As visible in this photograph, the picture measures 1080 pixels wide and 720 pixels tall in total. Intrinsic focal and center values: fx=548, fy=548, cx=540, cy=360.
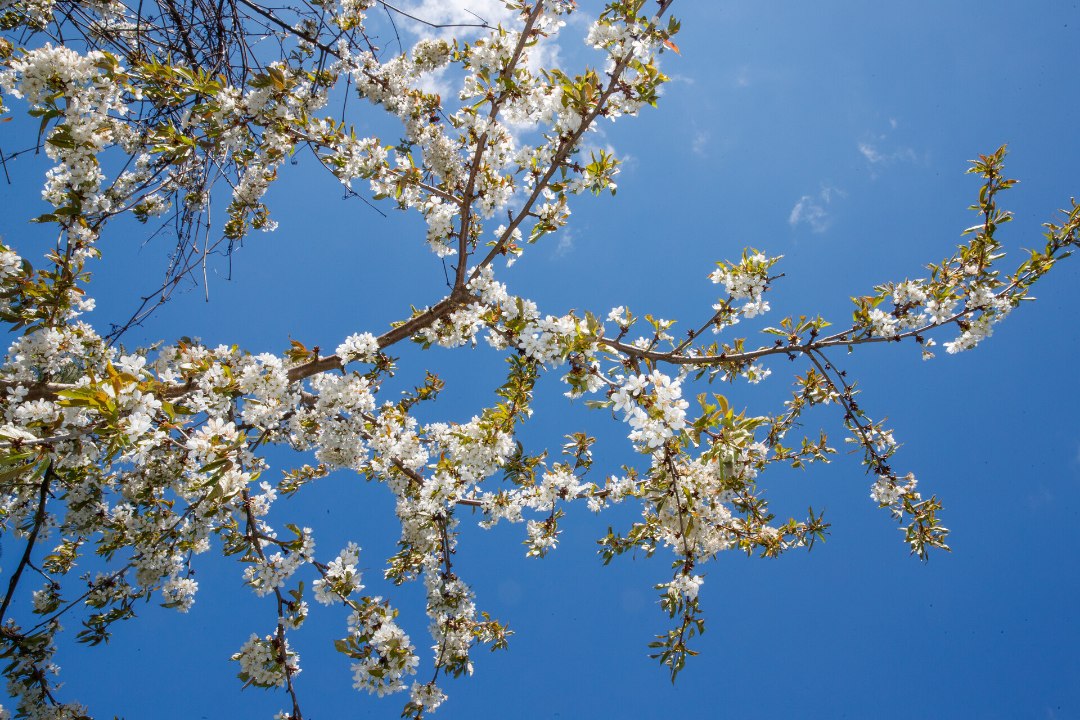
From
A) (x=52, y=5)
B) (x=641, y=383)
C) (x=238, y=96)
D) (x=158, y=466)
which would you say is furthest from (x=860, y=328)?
(x=52, y=5)

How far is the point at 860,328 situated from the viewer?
11.3 feet

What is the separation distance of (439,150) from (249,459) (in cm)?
269

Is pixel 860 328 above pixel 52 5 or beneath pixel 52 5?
beneath

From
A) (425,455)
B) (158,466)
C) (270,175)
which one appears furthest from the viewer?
(270,175)

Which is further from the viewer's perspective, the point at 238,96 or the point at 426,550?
the point at 426,550

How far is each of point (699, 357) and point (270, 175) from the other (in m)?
3.97

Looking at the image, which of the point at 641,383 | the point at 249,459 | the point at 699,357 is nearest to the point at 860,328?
the point at 699,357

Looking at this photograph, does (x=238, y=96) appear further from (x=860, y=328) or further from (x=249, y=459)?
(x=860, y=328)

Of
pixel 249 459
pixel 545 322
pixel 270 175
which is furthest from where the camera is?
pixel 270 175

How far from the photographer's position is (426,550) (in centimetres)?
488

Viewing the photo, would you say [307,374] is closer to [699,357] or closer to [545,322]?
[545,322]

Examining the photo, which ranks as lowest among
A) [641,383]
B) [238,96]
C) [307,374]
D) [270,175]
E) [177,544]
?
[641,383]

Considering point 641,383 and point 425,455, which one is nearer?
point 641,383

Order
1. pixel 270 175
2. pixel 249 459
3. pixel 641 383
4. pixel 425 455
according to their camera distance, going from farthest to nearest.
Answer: pixel 270 175, pixel 425 455, pixel 249 459, pixel 641 383
